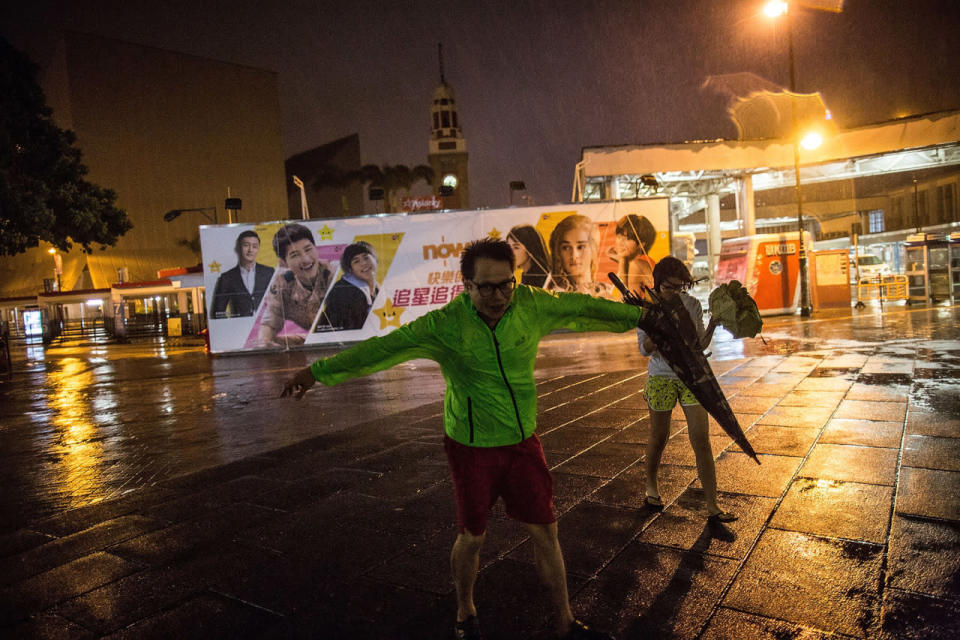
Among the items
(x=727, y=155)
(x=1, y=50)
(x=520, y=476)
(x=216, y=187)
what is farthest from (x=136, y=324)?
→ (x=520, y=476)

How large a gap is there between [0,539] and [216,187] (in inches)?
2288

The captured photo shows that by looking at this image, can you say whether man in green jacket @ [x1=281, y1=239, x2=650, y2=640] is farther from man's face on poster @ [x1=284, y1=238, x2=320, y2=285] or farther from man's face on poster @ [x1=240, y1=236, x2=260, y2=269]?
man's face on poster @ [x1=240, y1=236, x2=260, y2=269]

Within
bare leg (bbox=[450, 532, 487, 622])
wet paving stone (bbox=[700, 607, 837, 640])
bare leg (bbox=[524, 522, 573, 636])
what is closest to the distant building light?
wet paving stone (bbox=[700, 607, 837, 640])

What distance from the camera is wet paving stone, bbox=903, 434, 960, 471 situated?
14.4 ft

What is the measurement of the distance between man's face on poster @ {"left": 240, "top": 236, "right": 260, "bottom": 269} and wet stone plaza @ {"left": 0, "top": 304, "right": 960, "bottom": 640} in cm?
849

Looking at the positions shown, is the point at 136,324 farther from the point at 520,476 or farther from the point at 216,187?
the point at 520,476

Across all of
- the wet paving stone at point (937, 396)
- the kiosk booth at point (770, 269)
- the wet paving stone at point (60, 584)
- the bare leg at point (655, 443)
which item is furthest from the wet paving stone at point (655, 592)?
the kiosk booth at point (770, 269)

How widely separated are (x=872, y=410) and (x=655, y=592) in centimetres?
471

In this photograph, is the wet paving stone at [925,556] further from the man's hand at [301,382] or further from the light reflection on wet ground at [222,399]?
the man's hand at [301,382]

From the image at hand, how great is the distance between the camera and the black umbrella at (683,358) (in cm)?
278

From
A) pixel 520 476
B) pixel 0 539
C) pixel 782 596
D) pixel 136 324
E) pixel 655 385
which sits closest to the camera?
pixel 520 476

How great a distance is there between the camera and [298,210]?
71375mm

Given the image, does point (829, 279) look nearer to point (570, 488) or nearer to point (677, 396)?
point (570, 488)

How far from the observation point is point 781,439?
5289mm
